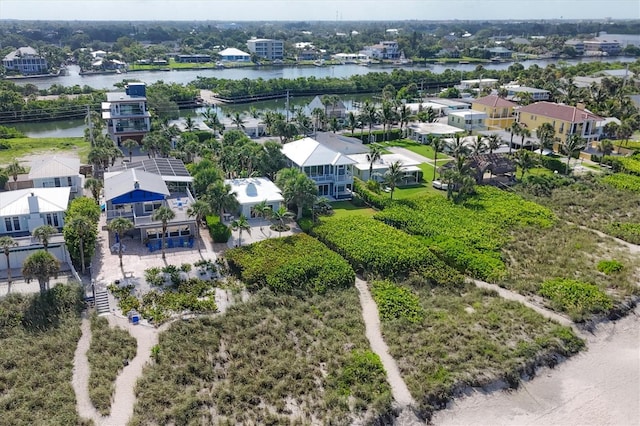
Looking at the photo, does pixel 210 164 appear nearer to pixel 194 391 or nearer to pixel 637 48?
pixel 194 391

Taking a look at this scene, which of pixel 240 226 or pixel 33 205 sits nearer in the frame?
pixel 33 205

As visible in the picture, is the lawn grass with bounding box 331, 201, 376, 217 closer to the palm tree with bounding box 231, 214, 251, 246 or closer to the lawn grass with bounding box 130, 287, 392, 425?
the palm tree with bounding box 231, 214, 251, 246

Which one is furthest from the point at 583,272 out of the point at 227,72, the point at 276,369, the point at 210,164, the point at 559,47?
the point at 559,47

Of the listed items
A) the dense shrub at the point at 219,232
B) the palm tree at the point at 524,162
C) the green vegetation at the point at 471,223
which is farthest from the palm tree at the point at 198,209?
the palm tree at the point at 524,162

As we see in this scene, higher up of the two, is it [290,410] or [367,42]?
[367,42]

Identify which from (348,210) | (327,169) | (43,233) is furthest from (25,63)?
(43,233)

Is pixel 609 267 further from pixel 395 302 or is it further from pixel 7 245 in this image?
pixel 7 245

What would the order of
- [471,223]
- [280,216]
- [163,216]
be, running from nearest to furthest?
[163,216] → [280,216] → [471,223]
